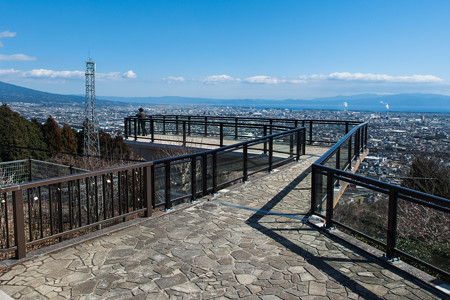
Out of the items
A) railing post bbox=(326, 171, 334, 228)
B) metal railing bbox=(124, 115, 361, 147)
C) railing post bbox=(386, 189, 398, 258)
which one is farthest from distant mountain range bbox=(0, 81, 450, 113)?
railing post bbox=(386, 189, 398, 258)

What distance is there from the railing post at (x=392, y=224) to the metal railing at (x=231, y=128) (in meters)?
9.38

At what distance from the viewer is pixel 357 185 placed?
221 inches

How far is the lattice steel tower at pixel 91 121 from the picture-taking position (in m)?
38.7

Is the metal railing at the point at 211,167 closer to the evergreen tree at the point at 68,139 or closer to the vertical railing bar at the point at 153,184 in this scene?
the vertical railing bar at the point at 153,184

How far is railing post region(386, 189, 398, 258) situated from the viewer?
15.6ft

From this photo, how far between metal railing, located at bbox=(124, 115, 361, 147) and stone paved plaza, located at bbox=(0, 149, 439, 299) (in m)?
8.37

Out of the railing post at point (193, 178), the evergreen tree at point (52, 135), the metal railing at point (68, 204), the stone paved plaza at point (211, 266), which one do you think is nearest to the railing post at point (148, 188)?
the metal railing at point (68, 204)

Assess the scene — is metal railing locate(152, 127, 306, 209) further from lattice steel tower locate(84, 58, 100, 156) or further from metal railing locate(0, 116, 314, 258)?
lattice steel tower locate(84, 58, 100, 156)

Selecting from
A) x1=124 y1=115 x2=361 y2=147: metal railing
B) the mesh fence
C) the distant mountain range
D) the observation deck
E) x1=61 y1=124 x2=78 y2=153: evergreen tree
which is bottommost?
x1=61 y1=124 x2=78 y2=153: evergreen tree

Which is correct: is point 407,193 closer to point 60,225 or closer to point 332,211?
point 332,211

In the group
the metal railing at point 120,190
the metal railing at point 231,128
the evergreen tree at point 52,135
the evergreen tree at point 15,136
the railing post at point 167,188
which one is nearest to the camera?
the metal railing at point 120,190

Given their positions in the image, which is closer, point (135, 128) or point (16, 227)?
point (16, 227)

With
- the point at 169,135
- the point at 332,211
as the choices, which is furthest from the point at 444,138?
the point at 332,211

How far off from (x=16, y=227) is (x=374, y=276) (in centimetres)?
460
